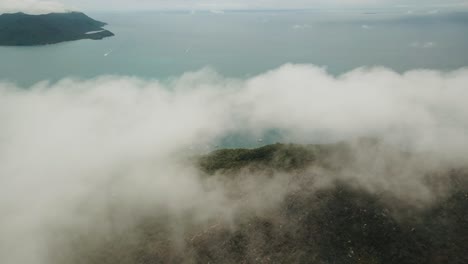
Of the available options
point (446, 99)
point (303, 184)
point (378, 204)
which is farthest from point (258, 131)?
point (446, 99)

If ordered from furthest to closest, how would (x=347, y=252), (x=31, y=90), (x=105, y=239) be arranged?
1. (x=31, y=90)
2. (x=105, y=239)
3. (x=347, y=252)

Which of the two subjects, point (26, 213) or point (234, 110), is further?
point (234, 110)

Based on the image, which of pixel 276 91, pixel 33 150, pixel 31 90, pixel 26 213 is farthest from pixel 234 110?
pixel 31 90

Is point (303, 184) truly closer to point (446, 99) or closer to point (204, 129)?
point (204, 129)

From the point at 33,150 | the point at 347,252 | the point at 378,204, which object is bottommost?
the point at 33,150

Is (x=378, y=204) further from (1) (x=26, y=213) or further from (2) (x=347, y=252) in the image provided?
(1) (x=26, y=213)

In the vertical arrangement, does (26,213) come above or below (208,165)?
below

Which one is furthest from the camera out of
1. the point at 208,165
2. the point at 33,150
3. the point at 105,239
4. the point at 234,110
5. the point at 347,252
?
the point at 234,110
